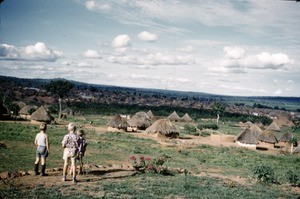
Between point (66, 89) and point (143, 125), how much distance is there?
19.0 meters

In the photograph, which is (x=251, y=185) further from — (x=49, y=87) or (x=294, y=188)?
(x=49, y=87)

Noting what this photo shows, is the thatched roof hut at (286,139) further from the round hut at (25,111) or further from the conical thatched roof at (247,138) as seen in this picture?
the round hut at (25,111)

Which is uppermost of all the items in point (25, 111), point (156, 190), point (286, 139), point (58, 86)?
point (58, 86)

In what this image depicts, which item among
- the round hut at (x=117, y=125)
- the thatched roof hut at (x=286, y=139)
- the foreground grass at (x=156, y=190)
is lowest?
the thatched roof hut at (x=286, y=139)

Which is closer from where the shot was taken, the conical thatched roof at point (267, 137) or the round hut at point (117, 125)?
the conical thatched roof at point (267, 137)

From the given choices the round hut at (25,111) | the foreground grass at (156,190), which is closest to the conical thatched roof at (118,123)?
the round hut at (25,111)

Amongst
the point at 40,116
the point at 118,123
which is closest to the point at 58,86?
the point at 40,116

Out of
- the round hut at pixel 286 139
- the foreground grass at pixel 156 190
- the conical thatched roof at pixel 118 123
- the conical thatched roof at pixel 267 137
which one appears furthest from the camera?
the round hut at pixel 286 139

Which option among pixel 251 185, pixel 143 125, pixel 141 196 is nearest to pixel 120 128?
pixel 143 125

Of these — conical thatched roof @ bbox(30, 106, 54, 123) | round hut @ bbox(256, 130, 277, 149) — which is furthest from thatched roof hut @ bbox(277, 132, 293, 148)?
conical thatched roof @ bbox(30, 106, 54, 123)

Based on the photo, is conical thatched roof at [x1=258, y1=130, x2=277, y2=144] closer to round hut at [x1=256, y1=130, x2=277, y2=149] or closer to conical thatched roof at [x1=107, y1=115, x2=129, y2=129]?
round hut at [x1=256, y1=130, x2=277, y2=149]

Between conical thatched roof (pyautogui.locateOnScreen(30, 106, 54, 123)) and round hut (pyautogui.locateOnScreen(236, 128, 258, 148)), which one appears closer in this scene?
round hut (pyautogui.locateOnScreen(236, 128, 258, 148))

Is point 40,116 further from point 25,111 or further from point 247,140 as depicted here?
point 247,140

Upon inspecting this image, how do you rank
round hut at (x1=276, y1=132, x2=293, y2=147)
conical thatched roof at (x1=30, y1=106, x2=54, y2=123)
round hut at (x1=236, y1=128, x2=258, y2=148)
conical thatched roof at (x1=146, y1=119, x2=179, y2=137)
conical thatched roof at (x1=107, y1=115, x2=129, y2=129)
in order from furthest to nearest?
round hut at (x1=276, y1=132, x2=293, y2=147) → conical thatched roof at (x1=107, y1=115, x2=129, y2=129) → conical thatched roof at (x1=30, y1=106, x2=54, y2=123) → round hut at (x1=236, y1=128, x2=258, y2=148) → conical thatched roof at (x1=146, y1=119, x2=179, y2=137)
